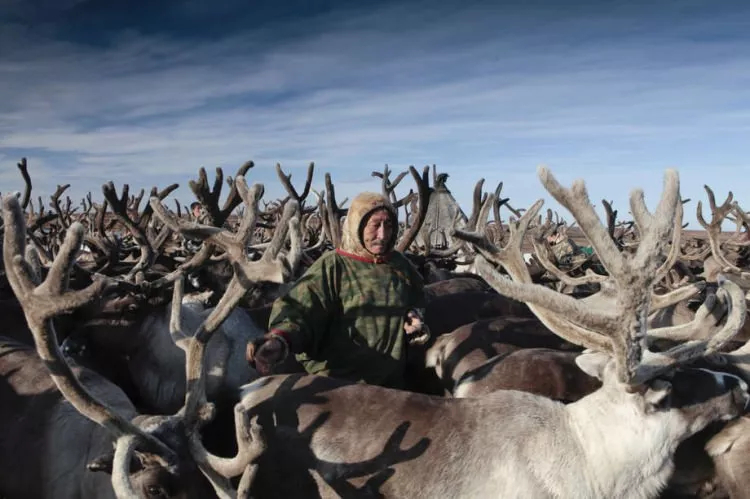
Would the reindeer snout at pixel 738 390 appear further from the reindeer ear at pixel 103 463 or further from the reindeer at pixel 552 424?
the reindeer ear at pixel 103 463

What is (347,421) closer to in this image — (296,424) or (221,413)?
(296,424)

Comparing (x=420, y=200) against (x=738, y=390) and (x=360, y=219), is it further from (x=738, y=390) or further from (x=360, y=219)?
(x=738, y=390)

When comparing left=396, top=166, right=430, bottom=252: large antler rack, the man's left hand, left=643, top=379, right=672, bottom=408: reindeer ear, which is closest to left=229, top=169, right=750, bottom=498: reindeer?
left=643, top=379, right=672, bottom=408: reindeer ear

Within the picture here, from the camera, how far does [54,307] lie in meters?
2.05

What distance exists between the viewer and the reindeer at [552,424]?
6.99 ft

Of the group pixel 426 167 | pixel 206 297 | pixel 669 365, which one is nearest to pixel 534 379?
pixel 669 365

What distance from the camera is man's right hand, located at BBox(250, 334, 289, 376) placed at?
9.17ft

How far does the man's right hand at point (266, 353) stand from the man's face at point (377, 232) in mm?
691

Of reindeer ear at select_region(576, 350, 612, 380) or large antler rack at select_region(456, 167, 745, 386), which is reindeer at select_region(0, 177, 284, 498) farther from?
reindeer ear at select_region(576, 350, 612, 380)

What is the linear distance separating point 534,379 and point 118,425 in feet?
6.39

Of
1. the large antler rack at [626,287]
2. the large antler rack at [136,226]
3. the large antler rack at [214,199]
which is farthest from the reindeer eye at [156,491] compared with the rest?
the large antler rack at [214,199]

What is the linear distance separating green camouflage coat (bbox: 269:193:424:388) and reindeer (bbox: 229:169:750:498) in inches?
26.8

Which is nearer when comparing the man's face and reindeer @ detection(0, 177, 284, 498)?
reindeer @ detection(0, 177, 284, 498)

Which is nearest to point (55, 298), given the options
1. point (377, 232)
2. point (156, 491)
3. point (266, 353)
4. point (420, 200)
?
point (156, 491)
